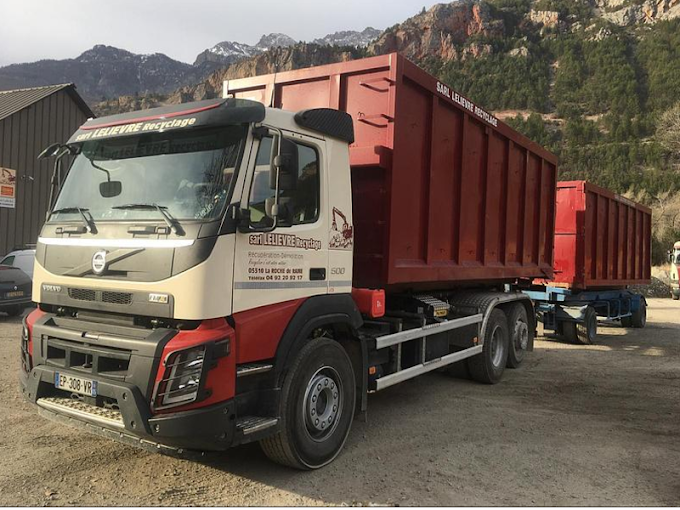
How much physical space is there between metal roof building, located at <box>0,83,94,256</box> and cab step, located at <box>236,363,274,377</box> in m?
18.0

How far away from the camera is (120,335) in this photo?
3.48 metres

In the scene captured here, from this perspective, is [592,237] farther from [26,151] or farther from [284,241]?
[26,151]

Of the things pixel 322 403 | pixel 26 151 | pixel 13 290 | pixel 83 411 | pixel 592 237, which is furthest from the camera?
pixel 26 151

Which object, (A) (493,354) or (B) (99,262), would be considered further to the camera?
(A) (493,354)

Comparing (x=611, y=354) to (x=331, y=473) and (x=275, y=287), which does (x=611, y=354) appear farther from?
(x=275, y=287)

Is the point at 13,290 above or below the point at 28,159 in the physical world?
below

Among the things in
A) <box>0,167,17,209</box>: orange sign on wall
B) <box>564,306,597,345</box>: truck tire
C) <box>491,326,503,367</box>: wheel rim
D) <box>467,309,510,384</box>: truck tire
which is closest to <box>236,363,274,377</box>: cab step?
<box>467,309,510,384</box>: truck tire

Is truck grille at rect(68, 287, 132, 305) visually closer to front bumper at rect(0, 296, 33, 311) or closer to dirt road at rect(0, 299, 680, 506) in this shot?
dirt road at rect(0, 299, 680, 506)

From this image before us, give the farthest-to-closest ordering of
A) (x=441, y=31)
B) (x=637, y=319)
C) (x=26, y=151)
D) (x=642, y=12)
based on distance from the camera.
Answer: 1. (x=441, y=31)
2. (x=642, y=12)
3. (x=26, y=151)
4. (x=637, y=319)

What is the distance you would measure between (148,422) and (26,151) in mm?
19873

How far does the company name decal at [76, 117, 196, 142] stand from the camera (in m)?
3.63

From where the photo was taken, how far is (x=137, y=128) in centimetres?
384

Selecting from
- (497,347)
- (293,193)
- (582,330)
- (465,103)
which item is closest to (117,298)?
(293,193)

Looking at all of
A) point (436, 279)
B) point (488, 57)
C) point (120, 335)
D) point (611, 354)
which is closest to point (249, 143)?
point (120, 335)
